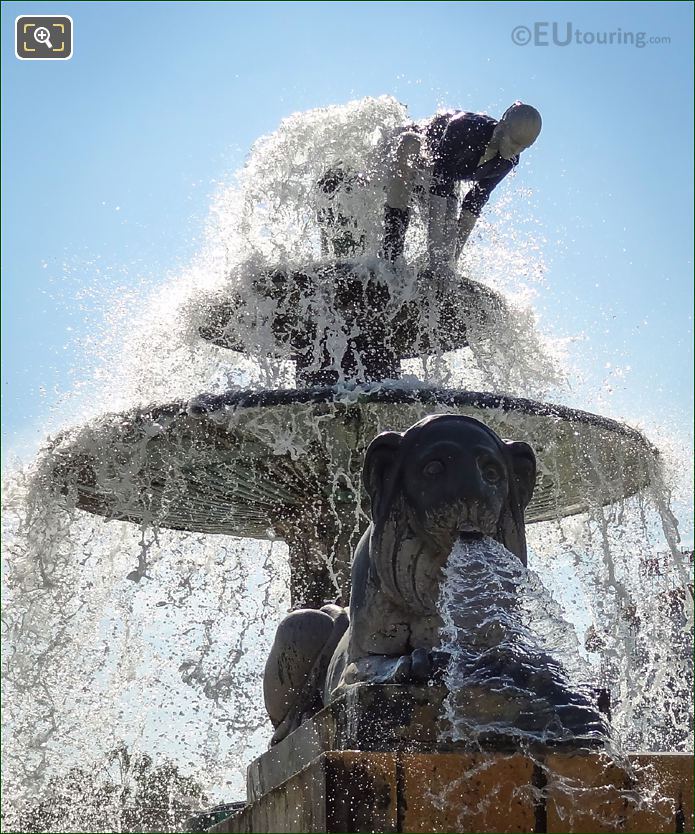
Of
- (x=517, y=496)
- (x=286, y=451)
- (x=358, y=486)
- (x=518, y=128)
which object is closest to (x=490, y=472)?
(x=517, y=496)

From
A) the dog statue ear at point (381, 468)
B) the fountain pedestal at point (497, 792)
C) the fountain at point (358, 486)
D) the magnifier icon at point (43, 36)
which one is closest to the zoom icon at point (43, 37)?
the magnifier icon at point (43, 36)

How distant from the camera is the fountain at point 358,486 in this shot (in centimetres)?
343

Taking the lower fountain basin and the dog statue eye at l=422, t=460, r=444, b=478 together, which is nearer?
the dog statue eye at l=422, t=460, r=444, b=478

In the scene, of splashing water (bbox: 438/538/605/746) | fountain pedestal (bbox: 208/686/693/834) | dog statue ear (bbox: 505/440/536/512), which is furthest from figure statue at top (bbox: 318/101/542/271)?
fountain pedestal (bbox: 208/686/693/834)

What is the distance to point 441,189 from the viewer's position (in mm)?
9367

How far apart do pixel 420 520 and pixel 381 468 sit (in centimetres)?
26

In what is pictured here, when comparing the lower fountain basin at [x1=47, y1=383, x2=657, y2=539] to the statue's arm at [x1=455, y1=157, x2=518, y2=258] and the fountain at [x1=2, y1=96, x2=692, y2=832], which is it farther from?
the statue's arm at [x1=455, y1=157, x2=518, y2=258]

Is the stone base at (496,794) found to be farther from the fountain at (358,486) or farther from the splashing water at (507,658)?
the splashing water at (507,658)

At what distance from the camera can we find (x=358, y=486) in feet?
26.6

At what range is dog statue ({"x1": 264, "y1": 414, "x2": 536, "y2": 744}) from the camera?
4.27 meters

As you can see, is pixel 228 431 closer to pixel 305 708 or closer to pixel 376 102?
pixel 305 708

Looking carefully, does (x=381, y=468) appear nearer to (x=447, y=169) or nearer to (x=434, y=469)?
(x=434, y=469)

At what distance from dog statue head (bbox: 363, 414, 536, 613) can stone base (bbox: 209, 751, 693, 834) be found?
97 cm

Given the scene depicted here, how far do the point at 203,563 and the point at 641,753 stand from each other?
6.39 metres
